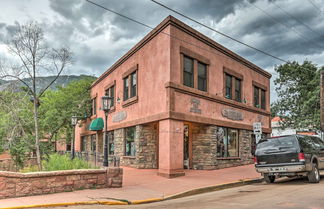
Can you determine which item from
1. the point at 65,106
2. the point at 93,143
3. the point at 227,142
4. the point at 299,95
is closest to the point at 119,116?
the point at 227,142

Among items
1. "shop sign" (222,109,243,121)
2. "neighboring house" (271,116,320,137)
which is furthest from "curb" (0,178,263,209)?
"neighboring house" (271,116,320,137)

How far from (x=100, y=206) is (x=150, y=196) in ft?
6.19

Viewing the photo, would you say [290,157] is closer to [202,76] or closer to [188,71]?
[188,71]

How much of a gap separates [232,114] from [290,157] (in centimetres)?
793

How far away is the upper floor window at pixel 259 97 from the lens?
2288cm

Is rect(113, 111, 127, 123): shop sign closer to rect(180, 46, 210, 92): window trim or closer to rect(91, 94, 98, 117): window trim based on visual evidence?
rect(180, 46, 210, 92): window trim

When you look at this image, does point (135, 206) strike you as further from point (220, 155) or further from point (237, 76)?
point (237, 76)

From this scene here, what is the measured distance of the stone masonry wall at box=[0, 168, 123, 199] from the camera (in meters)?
9.11

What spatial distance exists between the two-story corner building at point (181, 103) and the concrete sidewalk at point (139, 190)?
3.37 ft

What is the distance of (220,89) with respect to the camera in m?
18.4

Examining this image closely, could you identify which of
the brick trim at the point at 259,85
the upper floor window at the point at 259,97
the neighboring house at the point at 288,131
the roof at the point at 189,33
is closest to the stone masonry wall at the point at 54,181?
the roof at the point at 189,33

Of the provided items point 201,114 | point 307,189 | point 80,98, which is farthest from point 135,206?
point 80,98

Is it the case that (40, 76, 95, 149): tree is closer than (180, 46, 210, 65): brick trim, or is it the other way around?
(180, 46, 210, 65): brick trim

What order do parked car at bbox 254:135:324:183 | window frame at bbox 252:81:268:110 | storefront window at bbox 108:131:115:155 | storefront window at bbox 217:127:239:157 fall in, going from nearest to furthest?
parked car at bbox 254:135:324:183, storefront window at bbox 217:127:239:157, storefront window at bbox 108:131:115:155, window frame at bbox 252:81:268:110
